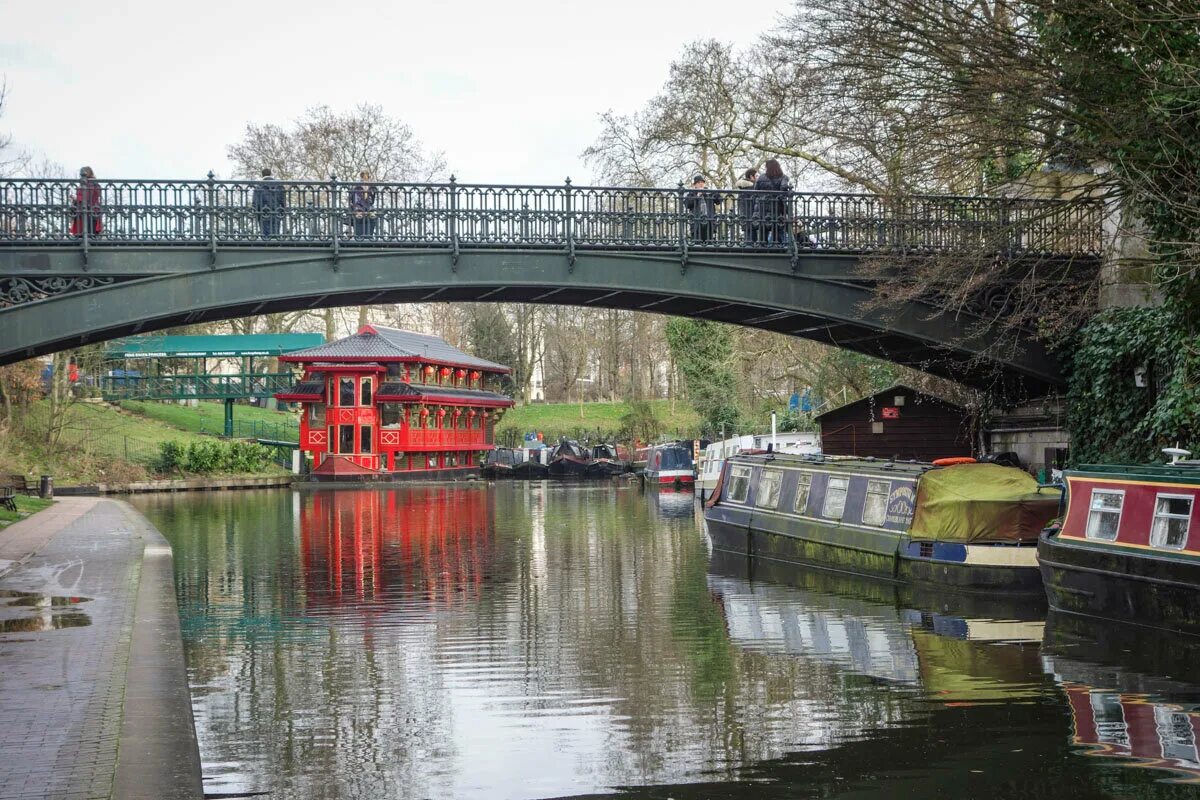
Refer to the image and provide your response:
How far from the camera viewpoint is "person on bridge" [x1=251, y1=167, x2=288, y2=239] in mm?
22672

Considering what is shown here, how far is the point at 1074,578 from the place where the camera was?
1541cm

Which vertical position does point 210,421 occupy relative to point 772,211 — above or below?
below

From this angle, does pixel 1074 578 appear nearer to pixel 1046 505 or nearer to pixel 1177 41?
pixel 1046 505

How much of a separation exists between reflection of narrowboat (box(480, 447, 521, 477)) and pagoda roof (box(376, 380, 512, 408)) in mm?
2421

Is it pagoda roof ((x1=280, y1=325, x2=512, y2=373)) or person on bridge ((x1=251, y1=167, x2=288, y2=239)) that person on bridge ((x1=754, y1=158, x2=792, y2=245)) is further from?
pagoda roof ((x1=280, y1=325, x2=512, y2=373))

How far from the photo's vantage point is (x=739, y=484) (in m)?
25.0

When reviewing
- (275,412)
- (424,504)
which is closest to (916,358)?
(424,504)

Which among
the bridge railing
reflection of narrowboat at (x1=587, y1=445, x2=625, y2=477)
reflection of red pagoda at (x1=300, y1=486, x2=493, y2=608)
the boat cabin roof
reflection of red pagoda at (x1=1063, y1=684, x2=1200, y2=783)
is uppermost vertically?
the bridge railing

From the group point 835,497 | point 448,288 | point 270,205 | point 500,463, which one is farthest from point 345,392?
point 835,497

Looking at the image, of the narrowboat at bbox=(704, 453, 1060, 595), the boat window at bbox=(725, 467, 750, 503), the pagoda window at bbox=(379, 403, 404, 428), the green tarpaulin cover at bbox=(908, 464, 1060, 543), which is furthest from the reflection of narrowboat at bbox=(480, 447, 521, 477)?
the green tarpaulin cover at bbox=(908, 464, 1060, 543)

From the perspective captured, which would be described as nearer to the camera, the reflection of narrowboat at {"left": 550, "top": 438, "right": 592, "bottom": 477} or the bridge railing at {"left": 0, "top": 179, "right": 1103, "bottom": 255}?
the bridge railing at {"left": 0, "top": 179, "right": 1103, "bottom": 255}

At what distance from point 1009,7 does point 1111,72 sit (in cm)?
232

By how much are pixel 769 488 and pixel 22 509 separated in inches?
674

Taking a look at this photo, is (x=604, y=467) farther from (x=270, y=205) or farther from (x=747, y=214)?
(x=270, y=205)
